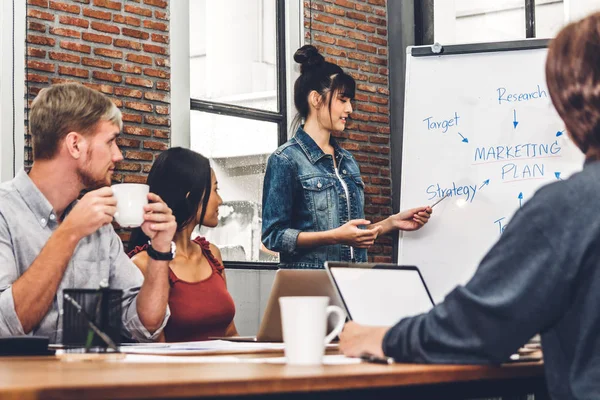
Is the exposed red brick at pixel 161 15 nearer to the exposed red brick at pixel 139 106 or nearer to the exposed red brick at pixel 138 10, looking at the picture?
the exposed red brick at pixel 138 10

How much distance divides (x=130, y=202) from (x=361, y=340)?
790 mm

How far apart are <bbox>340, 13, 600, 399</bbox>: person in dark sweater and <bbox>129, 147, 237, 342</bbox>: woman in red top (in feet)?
5.50

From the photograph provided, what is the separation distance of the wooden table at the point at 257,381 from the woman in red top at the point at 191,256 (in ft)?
4.52

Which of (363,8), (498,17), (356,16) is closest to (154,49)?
(356,16)

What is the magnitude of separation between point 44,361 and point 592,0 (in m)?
4.27

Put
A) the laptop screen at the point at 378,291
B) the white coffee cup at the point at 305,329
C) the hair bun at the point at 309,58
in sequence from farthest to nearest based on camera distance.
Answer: the hair bun at the point at 309,58
the laptop screen at the point at 378,291
the white coffee cup at the point at 305,329

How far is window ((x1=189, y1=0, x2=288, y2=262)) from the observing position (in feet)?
17.2

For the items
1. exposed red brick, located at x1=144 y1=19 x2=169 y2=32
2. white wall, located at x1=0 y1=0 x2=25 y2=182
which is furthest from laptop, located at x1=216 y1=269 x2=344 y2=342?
exposed red brick, located at x1=144 y1=19 x2=169 y2=32

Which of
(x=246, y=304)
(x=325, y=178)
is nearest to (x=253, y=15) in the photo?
(x=246, y=304)

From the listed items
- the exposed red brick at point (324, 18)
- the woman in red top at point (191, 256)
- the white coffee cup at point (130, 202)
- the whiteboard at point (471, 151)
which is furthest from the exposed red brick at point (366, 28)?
the white coffee cup at point (130, 202)

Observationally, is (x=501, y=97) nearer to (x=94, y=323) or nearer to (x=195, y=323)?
(x=195, y=323)

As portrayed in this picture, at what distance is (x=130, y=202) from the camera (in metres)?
2.05

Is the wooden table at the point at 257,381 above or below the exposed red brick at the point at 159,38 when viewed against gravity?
below

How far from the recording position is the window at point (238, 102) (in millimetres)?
5254
